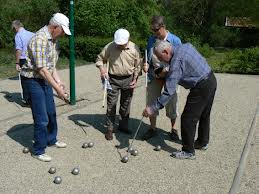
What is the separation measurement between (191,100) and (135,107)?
10.8 feet

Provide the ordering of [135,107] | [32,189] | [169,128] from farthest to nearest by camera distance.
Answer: [135,107], [169,128], [32,189]

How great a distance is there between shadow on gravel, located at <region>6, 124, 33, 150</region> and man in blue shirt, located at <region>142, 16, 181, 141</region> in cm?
178

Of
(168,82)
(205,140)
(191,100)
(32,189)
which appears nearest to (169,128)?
(205,140)

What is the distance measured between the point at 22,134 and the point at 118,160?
75.1 inches

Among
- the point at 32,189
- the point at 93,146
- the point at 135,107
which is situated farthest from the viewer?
the point at 135,107

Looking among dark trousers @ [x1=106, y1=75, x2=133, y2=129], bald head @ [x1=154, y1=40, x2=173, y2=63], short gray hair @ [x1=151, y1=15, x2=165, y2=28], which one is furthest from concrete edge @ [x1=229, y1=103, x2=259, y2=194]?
short gray hair @ [x1=151, y1=15, x2=165, y2=28]

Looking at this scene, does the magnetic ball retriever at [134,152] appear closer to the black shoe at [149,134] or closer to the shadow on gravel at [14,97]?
the black shoe at [149,134]

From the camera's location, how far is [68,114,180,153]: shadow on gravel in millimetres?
6119

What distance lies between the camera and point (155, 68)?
19.0 ft

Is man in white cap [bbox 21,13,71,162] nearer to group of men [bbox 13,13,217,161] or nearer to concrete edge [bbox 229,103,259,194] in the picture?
group of men [bbox 13,13,217,161]

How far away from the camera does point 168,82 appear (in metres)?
4.84

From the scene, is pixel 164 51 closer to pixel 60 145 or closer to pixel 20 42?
pixel 60 145

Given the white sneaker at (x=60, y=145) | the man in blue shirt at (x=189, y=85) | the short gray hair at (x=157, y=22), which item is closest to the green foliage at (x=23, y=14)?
the white sneaker at (x=60, y=145)

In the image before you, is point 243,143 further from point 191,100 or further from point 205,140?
point 191,100
